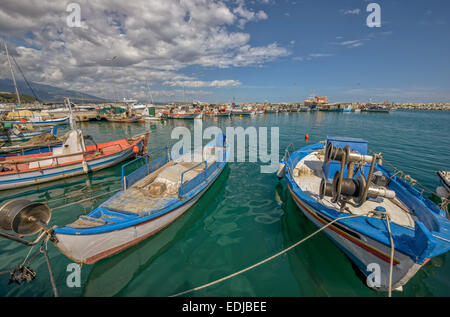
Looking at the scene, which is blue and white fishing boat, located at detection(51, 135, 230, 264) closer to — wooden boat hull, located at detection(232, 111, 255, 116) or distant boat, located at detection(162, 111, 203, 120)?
distant boat, located at detection(162, 111, 203, 120)

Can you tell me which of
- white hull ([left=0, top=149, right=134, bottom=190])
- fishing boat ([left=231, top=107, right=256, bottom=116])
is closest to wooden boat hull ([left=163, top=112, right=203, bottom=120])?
fishing boat ([left=231, top=107, right=256, bottom=116])

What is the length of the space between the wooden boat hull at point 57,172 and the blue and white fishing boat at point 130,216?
667 cm

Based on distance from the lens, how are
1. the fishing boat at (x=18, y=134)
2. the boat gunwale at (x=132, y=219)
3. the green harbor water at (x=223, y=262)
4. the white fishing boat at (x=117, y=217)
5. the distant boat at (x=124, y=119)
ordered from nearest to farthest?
1. the white fishing boat at (x=117, y=217)
2. the boat gunwale at (x=132, y=219)
3. the green harbor water at (x=223, y=262)
4. the fishing boat at (x=18, y=134)
5. the distant boat at (x=124, y=119)

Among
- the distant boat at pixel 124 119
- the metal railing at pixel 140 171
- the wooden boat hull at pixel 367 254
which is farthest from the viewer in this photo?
the distant boat at pixel 124 119

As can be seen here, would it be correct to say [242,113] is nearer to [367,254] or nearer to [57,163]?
[57,163]

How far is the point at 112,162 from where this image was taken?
1494 centimetres

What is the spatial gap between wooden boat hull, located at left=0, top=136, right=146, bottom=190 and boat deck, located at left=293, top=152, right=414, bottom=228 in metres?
14.7

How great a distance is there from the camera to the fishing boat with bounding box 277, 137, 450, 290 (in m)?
4.29

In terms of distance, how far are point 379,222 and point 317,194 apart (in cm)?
272

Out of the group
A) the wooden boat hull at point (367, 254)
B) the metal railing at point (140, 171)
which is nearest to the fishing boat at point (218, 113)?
the metal railing at point (140, 171)

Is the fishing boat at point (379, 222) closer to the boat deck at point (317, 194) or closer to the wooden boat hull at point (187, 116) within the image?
the boat deck at point (317, 194)

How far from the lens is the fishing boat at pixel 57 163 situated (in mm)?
10945
